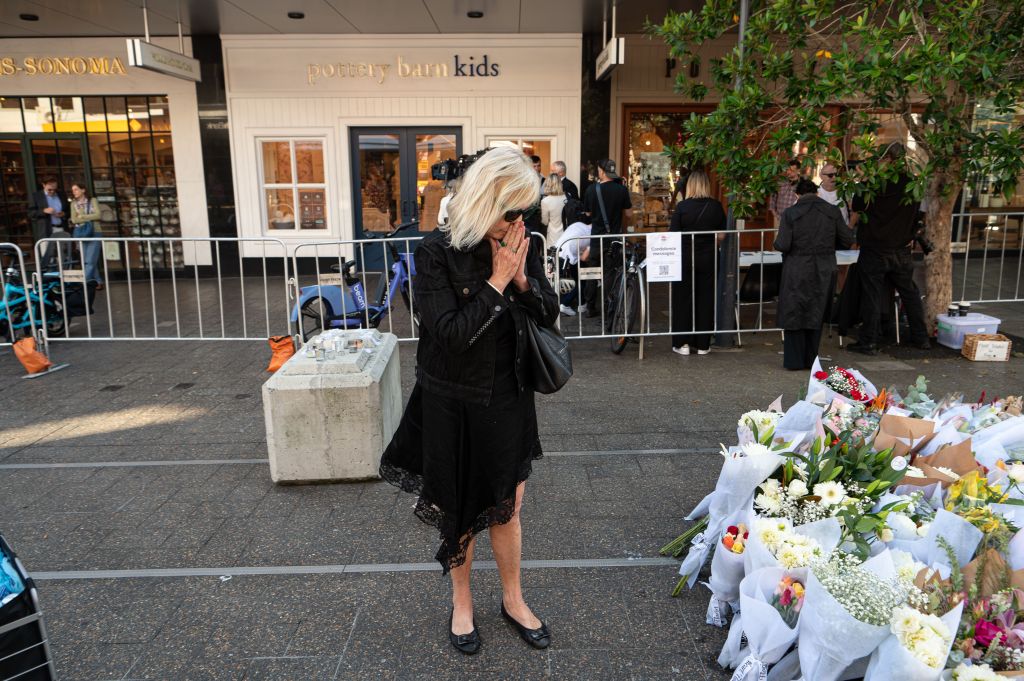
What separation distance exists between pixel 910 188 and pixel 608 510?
3952 mm

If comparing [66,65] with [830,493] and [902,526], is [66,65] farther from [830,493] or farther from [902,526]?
[902,526]

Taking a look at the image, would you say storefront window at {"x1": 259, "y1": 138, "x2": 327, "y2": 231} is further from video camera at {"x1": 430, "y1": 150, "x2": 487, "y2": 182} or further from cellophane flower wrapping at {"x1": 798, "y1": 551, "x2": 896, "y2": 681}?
cellophane flower wrapping at {"x1": 798, "y1": 551, "x2": 896, "y2": 681}

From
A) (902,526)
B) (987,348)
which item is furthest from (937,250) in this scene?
(902,526)

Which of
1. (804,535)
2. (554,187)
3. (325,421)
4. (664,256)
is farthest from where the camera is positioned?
(554,187)

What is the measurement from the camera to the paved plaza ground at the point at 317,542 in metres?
2.94

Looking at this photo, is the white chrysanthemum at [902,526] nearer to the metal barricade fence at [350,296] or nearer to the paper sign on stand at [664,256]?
the paper sign on stand at [664,256]

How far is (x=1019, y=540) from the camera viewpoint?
2.59 meters

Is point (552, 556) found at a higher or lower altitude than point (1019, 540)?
lower

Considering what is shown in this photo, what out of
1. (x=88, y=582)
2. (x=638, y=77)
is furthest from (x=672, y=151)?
(x=638, y=77)

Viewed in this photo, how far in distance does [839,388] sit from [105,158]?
13.6 meters

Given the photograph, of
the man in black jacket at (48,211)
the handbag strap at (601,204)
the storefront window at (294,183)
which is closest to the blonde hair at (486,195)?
the handbag strap at (601,204)

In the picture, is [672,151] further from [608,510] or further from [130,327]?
[130,327]

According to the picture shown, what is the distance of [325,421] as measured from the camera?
4.43 m

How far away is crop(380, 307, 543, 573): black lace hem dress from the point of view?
2.72m
